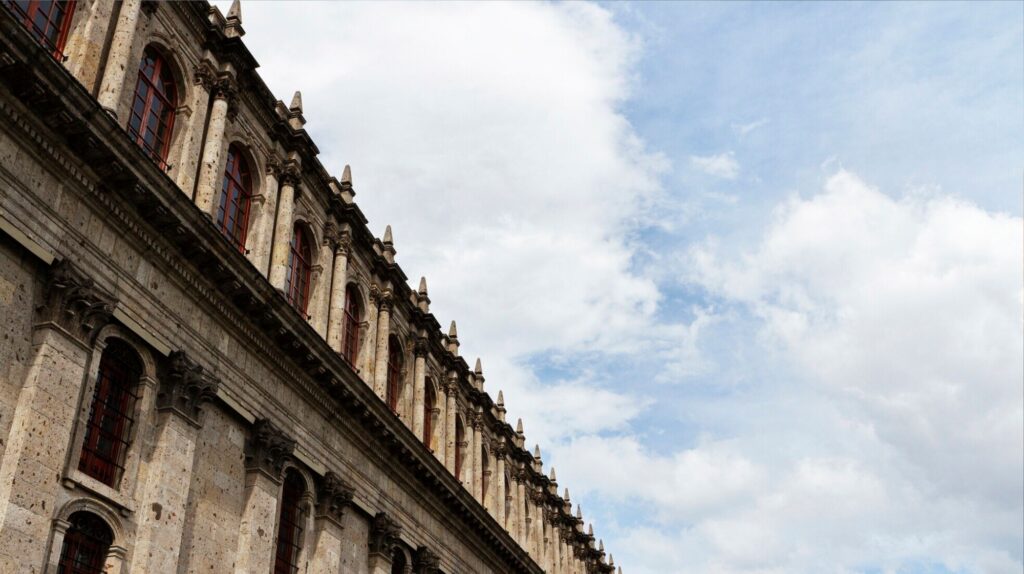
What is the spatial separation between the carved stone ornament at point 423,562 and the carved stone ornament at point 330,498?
16.2ft

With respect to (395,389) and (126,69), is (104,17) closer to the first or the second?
(126,69)

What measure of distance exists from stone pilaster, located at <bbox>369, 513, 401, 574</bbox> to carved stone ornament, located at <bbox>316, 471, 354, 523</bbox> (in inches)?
83.2

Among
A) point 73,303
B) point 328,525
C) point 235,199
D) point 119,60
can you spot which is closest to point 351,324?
point 235,199

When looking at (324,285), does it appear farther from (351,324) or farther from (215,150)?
(215,150)

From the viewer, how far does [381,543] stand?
2611cm

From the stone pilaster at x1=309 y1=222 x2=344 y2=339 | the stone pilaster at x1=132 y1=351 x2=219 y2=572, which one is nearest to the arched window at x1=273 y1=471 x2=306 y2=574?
the stone pilaster at x1=309 y1=222 x2=344 y2=339

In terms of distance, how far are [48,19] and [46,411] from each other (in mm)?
7206

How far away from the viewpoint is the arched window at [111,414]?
16859 mm

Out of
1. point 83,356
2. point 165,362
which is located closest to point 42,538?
point 83,356

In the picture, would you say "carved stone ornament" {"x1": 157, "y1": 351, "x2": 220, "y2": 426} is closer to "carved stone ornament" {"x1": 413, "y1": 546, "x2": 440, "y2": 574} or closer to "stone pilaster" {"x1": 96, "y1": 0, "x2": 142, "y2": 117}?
"stone pilaster" {"x1": 96, "y1": 0, "x2": 142, "y2": 117}

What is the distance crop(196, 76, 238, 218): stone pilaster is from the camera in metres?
21.0

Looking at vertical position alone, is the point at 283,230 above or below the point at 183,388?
above

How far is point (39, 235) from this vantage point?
16016 mm

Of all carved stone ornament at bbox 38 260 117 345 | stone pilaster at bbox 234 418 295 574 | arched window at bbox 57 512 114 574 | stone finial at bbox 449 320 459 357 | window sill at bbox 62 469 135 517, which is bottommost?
arched window at bbox 57 512 114 574
